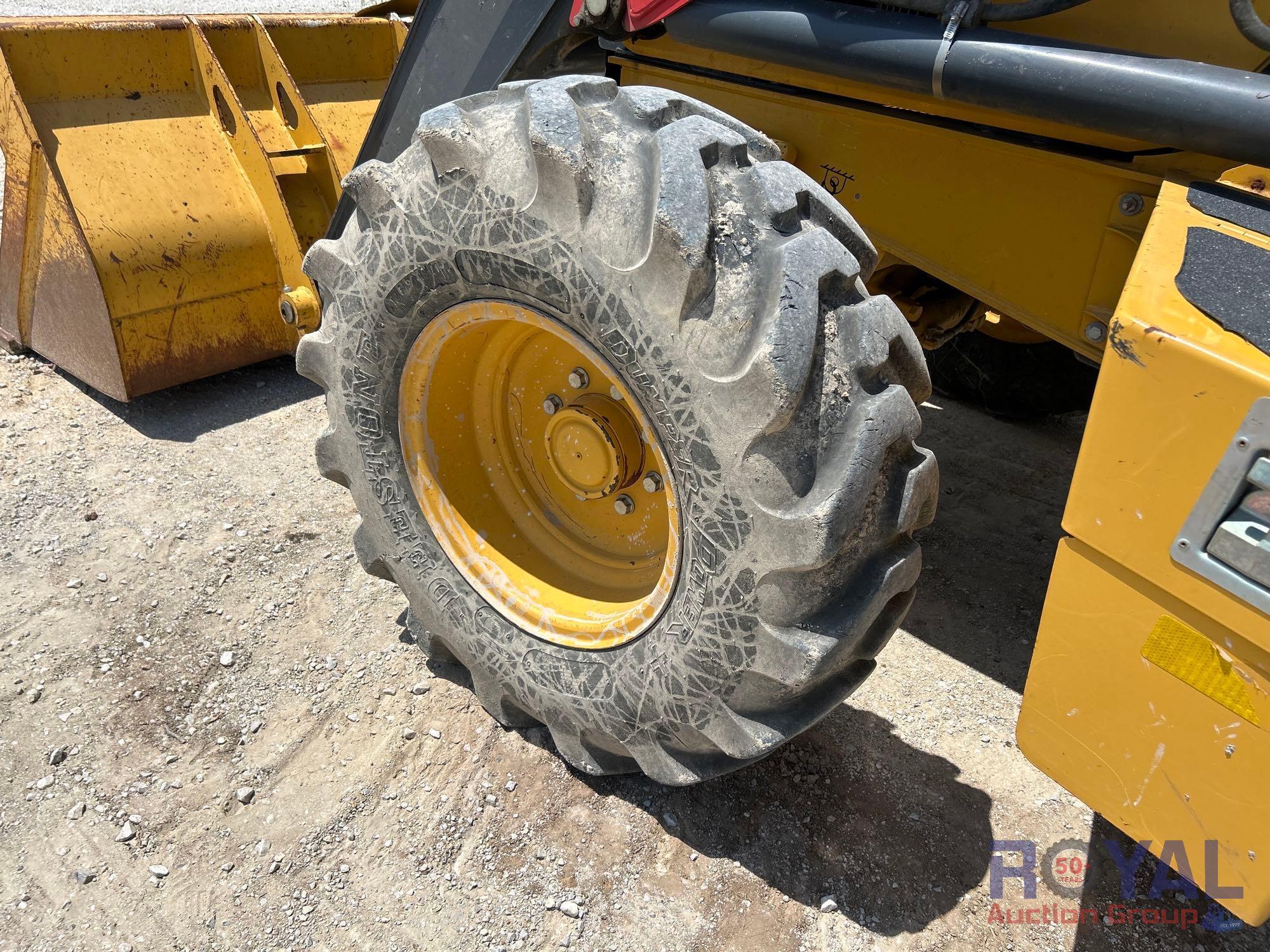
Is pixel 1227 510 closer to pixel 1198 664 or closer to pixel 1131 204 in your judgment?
pixel 1198 664

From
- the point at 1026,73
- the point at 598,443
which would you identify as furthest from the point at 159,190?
the point at 1026,73

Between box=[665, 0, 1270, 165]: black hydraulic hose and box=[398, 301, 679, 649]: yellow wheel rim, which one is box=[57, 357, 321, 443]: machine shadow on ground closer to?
box=[398, 301, 679, 649]: yellow wheel rim

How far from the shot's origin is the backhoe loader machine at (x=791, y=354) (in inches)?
46.5

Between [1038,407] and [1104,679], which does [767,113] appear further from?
[1038,407]

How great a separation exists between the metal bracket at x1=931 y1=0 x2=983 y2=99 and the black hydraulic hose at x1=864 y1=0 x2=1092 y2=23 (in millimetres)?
17

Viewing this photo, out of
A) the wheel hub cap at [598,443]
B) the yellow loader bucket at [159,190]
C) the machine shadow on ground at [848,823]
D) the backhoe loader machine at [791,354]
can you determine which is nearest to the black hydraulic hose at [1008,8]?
the backhoe loader machine at [791,354]

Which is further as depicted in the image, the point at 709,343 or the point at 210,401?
the point at 210,401

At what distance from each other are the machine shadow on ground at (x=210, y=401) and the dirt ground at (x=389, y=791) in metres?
0.62

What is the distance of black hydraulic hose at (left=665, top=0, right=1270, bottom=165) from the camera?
140 centimetres

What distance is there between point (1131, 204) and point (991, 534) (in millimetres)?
1684

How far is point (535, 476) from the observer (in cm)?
237

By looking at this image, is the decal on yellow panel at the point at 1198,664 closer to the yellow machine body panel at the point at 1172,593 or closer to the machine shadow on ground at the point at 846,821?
the yellow machine body panel at the point at 1172,593

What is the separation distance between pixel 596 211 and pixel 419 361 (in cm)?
66

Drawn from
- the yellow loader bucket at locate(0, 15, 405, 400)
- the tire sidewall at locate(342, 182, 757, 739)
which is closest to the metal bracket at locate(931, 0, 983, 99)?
the tire sidewall at locate(342, 182, 757, 739)
